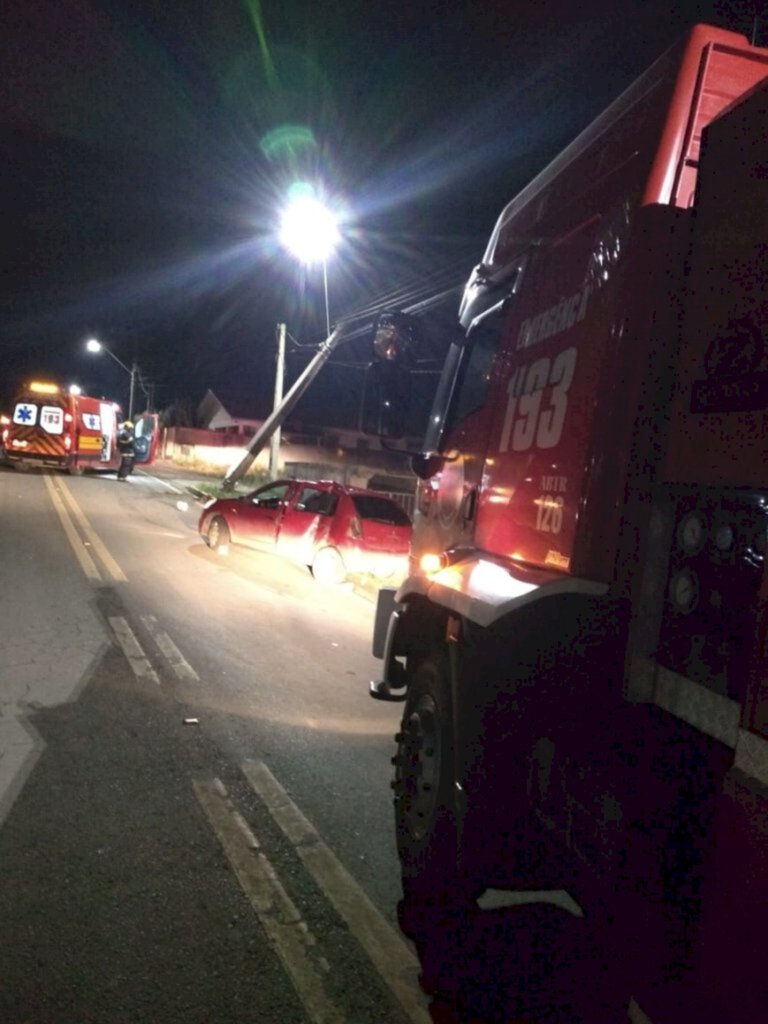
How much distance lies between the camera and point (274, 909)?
331 centimetres

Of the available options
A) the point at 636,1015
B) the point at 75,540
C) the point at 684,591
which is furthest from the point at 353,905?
the point at 75,540

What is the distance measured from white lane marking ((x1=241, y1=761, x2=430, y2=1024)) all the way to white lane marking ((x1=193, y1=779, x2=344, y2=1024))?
21 centimetres

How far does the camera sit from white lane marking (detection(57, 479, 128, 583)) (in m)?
10.7

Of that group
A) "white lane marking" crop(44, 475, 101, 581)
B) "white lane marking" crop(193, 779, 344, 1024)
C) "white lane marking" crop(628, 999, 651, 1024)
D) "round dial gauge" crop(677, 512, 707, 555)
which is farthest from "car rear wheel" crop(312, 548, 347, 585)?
"white lane marking" crop(628, 999, 651, 1024)

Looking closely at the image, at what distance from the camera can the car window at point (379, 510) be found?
37.7 feet

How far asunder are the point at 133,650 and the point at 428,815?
4299 millimetres

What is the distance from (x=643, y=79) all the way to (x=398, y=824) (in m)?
3.48

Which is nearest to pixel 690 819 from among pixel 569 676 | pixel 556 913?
pixel 569 676

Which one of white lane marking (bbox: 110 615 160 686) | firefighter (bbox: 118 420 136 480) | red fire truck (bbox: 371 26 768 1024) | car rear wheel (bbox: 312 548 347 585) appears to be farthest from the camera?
firefighter (bbox: 118 420 136 480)

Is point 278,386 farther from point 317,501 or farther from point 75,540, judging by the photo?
point 317,501

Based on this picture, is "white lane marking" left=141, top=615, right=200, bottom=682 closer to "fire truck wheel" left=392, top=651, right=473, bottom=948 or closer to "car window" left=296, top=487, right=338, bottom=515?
"fire truck wheel" left=392, top=651, right=473, bottom=948

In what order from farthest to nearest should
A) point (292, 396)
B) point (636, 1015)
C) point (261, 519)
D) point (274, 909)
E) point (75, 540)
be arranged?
point (292, 396)
point (75, 540)
point (261, 519)
point (274, 909)
point (636, 1015)

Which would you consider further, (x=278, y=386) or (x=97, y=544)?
(x=278, y=386)

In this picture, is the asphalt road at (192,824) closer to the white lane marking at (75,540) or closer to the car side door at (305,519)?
the white lane marking at (75,540)
